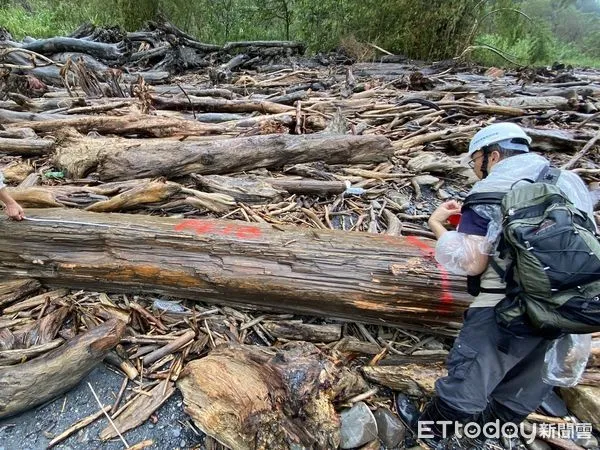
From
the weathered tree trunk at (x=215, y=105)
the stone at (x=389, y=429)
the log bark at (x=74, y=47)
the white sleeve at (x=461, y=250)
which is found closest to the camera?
the white sleeve at (x=461, y=250)

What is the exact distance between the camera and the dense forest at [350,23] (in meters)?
11.2

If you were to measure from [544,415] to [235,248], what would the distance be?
2208 millimetres

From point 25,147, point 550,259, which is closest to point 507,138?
point 550,259

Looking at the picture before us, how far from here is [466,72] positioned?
984cm

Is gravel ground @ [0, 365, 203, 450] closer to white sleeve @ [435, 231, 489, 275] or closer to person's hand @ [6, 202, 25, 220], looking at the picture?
person's hand @ [6, 202, 25, 220]

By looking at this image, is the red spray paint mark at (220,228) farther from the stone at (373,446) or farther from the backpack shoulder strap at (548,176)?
the backpack shoulder strap at (548,176)

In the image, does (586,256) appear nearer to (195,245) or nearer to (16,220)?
(195,245)

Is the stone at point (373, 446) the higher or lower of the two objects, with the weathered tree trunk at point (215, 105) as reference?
lower

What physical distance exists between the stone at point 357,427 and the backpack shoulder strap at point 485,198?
4.29ft

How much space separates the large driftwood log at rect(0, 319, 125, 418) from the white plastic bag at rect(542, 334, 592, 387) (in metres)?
2.50

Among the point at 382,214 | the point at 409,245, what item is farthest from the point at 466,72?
the point at 409,245

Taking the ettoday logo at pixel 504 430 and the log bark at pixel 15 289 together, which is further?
the log bark at pixel 15 289

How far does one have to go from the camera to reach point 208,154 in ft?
12.1

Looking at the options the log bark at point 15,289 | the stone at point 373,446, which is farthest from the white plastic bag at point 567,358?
the log bark at point 15,289
